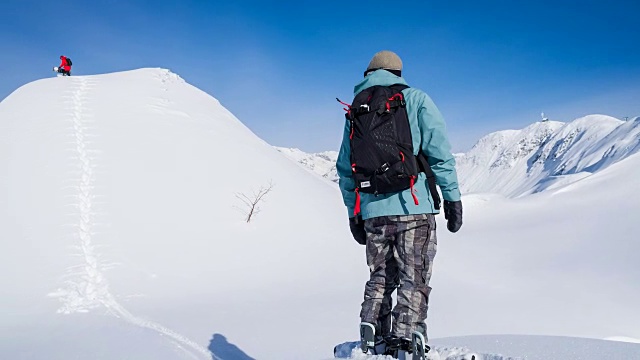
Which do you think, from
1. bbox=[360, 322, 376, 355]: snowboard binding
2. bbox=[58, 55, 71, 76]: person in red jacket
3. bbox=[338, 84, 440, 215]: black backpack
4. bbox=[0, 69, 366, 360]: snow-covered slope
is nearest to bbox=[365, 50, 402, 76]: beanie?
bbox=[338, 84, 440, 215]: black backpack

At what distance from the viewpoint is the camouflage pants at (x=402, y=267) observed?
2.98 meters

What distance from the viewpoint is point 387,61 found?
128 inches

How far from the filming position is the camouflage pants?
298 cm

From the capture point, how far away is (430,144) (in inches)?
119

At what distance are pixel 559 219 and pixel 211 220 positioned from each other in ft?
42.7

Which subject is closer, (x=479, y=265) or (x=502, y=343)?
(x=502, y=343)

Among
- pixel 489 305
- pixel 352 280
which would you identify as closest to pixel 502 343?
pixel 489 305

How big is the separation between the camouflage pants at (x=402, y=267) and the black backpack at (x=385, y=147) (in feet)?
0.67

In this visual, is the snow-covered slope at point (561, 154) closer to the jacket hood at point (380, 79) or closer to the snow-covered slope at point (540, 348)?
the snow-covered slope at point (540, 348)

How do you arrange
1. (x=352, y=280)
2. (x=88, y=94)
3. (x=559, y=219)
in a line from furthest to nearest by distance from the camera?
(x=88, y=94) → (x=559, y=219) → (x=352, y=280)

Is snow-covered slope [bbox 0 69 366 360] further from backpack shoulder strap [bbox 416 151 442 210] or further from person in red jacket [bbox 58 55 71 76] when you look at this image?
backpack shoulder strap [bbox 416 151 442 210]

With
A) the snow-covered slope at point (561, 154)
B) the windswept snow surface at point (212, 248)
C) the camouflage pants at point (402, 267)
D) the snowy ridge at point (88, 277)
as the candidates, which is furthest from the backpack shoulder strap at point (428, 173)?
the snow-covered slope at point (561, 154)

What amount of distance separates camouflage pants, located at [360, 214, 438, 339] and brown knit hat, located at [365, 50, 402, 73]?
3.54 feet

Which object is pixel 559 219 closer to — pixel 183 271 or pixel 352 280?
pixel 352 280
